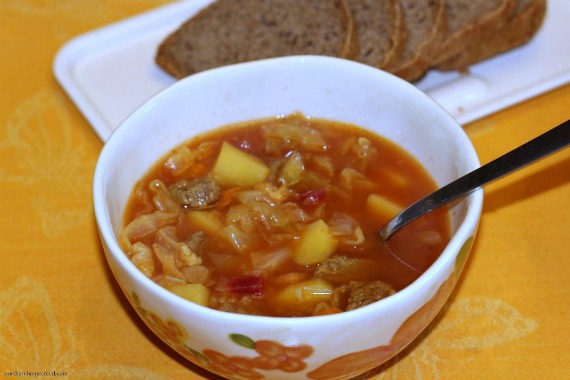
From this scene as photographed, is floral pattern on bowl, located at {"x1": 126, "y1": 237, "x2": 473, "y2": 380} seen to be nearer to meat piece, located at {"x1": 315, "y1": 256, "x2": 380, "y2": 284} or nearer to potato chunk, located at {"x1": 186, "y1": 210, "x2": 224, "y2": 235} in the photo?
meat piece, located at {"x1": 315, "y1": 256, "x2": 380, "y2": 284}

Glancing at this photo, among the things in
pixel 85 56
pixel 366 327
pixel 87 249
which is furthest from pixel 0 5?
pixel 366 327

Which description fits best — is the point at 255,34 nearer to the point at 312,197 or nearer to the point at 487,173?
the point at 312,197

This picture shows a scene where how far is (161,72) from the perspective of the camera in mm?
3191

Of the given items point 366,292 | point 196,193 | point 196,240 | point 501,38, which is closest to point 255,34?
point 501,38

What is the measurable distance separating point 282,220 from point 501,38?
5.16ft

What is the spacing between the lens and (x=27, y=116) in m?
3.07

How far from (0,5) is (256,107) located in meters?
1.82

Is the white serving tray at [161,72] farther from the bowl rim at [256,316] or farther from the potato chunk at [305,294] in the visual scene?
the potato chunk at [305,294]

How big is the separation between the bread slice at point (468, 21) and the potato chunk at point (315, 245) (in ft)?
4.44

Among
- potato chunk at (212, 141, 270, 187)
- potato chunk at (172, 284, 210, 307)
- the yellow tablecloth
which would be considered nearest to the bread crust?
the yellow tablecloth

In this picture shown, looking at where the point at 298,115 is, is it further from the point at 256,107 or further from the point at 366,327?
the point at 366,327

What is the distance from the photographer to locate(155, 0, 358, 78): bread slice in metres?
3.16

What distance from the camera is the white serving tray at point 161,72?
290 cm

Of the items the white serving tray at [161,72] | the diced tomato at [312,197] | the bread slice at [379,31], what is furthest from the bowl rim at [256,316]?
the bread slice at [379,31]
